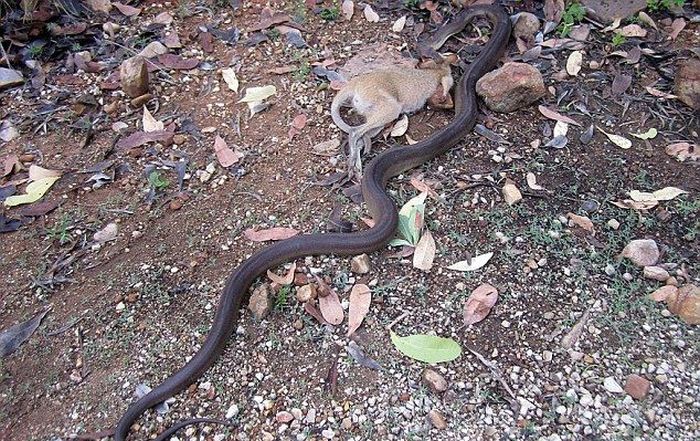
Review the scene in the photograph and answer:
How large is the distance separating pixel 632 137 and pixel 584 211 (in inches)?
32.5

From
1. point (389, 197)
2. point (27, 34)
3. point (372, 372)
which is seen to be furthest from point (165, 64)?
point (372, 372)

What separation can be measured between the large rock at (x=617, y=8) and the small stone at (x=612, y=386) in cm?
318

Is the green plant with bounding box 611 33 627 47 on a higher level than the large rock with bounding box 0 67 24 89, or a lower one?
lower

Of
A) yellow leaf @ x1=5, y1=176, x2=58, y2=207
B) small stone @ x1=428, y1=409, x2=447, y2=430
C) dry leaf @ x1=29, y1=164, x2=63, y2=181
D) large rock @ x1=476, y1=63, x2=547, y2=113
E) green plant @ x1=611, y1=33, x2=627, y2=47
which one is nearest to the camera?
small stone @ x1=428, y1=409, x2=447, y2=430

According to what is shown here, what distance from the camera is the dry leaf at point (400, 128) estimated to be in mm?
4195

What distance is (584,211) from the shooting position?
145 inches

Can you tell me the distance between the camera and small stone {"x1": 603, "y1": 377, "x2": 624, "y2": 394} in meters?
2.88

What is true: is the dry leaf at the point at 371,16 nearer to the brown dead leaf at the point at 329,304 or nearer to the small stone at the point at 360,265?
the small stone at the point at 360,265

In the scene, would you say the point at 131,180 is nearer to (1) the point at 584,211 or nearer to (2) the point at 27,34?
(2) the point at 27,34

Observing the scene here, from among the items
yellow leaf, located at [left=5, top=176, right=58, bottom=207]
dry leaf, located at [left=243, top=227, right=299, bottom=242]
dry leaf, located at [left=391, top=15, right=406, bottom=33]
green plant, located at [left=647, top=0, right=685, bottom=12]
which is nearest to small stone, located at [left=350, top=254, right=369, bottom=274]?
dry leaf, located at [left=243, top=227, right=299, bottom=242]

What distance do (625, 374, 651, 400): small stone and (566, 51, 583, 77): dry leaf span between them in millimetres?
2473

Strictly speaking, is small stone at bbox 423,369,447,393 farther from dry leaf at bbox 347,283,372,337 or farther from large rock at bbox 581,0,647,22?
large rock at bbox 581,0,647,22

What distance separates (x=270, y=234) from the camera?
360cm

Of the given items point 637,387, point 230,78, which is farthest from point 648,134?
point 230,78
